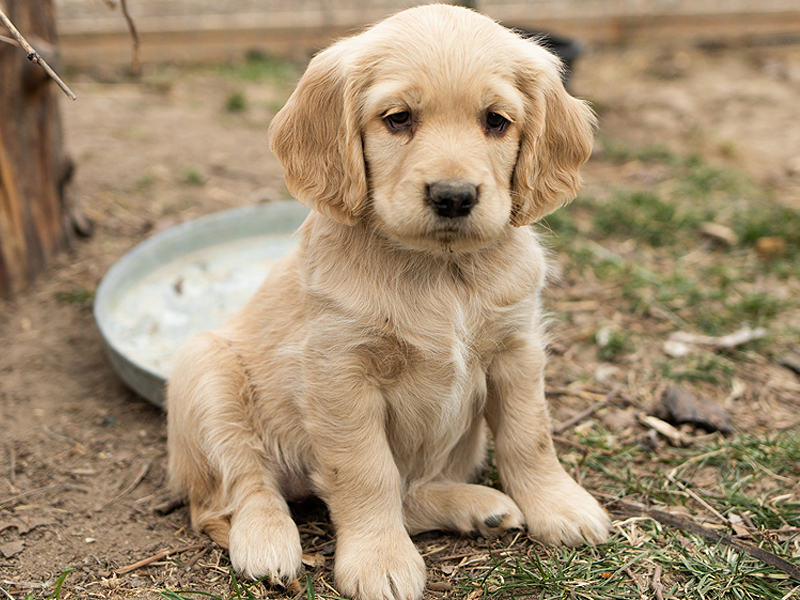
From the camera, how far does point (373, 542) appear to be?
8.82ft

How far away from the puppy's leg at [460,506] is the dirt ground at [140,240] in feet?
0.43

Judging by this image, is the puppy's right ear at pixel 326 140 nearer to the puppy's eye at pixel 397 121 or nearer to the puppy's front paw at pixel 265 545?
the puppy's eye at pixel 397 121

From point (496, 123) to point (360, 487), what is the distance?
4.59 ft

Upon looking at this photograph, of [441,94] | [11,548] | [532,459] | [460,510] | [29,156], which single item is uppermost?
[441,94]

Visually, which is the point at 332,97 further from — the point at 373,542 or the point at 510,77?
the point at 373,542

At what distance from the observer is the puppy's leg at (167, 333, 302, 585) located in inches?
116

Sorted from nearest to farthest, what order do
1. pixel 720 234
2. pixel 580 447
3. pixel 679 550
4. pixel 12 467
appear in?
1. pixel 679 550
2. pixel 12 467
3. pixel 580 447
4. pixel 720 234

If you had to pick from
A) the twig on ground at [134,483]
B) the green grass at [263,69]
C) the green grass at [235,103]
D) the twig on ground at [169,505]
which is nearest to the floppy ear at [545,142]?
the twig on ground at [169,505]

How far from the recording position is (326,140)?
2.59 m

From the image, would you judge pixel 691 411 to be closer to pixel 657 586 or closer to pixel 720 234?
pixel 657 586

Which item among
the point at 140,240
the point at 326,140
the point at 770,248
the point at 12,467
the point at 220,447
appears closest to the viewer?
the point at 326,140

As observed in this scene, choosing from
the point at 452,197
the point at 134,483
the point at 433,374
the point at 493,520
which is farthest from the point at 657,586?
the point at 134,483

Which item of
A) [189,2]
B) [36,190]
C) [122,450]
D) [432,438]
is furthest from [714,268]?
[189,2]

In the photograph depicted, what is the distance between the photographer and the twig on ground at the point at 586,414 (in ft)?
12.1
